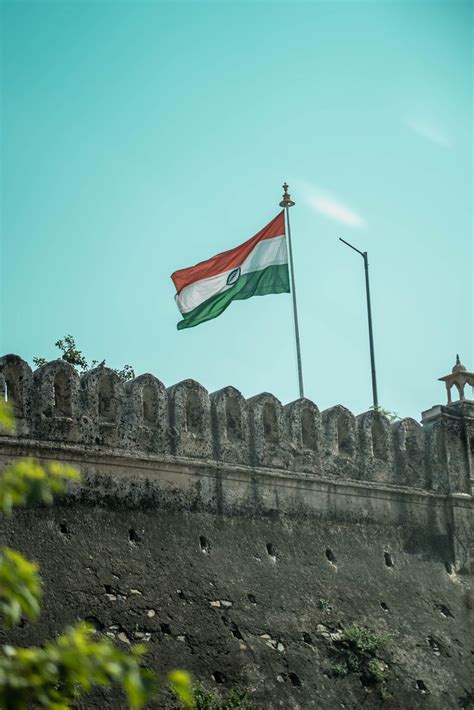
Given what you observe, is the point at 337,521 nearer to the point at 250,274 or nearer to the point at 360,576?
the point at 360,576

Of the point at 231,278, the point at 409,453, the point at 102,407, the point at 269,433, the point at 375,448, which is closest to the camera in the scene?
the point at 102,407

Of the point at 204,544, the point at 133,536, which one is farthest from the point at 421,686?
the point at 133,536

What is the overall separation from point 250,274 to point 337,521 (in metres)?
3.93

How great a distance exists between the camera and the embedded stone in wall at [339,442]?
531 inches

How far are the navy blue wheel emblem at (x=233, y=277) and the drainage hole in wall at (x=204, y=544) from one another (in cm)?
458

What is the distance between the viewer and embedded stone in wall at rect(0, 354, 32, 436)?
1102 cm

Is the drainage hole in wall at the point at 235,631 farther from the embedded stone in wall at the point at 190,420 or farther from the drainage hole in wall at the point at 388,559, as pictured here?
the drainage hole in wall at the point at 388,559

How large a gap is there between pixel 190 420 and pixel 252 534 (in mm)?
1326

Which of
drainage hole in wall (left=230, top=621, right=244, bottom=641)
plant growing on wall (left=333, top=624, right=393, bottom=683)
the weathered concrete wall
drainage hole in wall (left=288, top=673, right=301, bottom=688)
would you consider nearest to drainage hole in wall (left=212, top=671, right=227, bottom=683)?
the weathered concrete wall

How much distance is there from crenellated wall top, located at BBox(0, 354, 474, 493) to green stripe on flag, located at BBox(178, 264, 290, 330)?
246 centimetres

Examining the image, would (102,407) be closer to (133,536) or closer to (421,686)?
(133,536)

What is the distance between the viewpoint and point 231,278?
15.7 meters

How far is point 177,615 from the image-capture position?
11188 mm

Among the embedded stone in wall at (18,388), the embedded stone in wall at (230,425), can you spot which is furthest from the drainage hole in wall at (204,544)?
the embedded stone in wall at (18,388)
